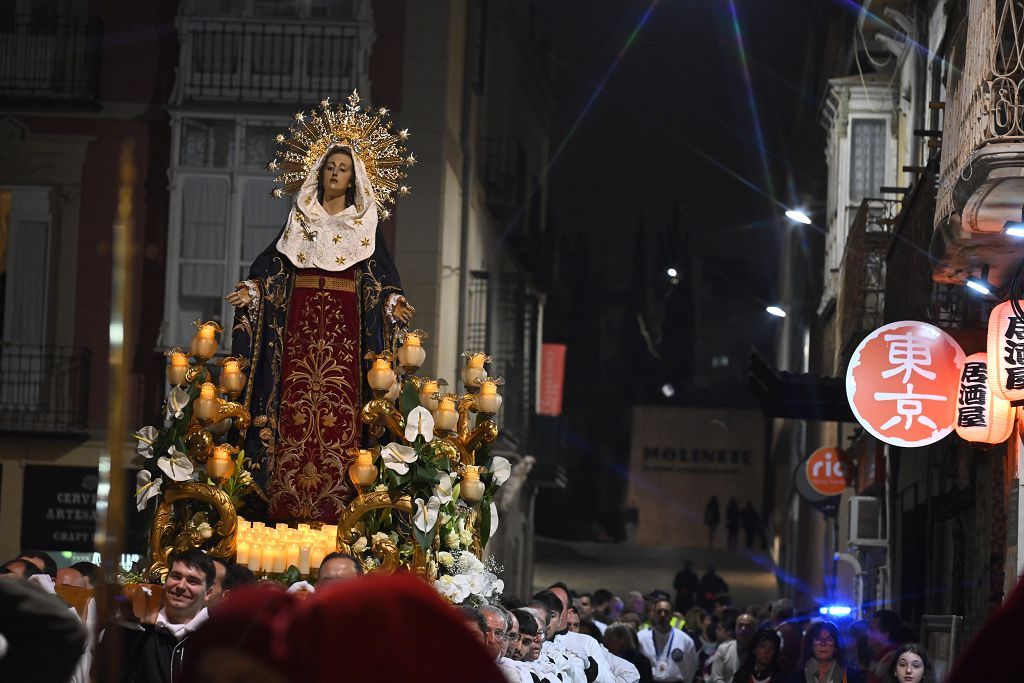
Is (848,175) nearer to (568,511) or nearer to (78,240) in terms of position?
(78,240)

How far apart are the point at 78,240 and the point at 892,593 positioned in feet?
38.0

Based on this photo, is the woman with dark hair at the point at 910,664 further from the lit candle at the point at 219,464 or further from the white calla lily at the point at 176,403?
the white calla lily at the point at 176,403

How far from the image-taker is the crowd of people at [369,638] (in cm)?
282

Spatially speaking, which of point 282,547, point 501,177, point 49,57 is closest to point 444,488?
point 282,547

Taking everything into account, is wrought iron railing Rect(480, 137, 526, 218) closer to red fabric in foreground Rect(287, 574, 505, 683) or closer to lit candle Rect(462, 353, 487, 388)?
lit candle Rect(462, 353, 487, 388)

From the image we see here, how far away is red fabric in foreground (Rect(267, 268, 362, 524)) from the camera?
12.1 meters

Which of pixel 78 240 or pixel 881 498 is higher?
pixel 78 240

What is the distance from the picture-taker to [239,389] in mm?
12008

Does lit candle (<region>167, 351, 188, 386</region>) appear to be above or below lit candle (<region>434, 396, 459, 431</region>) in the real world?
above

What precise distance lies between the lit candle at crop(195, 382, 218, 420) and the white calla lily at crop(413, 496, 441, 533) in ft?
4.78

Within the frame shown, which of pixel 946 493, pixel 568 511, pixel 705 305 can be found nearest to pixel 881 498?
pixel 946 493

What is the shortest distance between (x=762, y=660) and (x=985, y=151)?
3.86 m

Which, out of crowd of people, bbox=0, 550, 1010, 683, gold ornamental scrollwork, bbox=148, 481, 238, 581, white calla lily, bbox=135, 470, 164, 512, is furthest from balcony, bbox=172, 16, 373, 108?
gold ornamental scrollwork, bbox=148, 481, 238, 581

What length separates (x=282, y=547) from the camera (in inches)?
445
